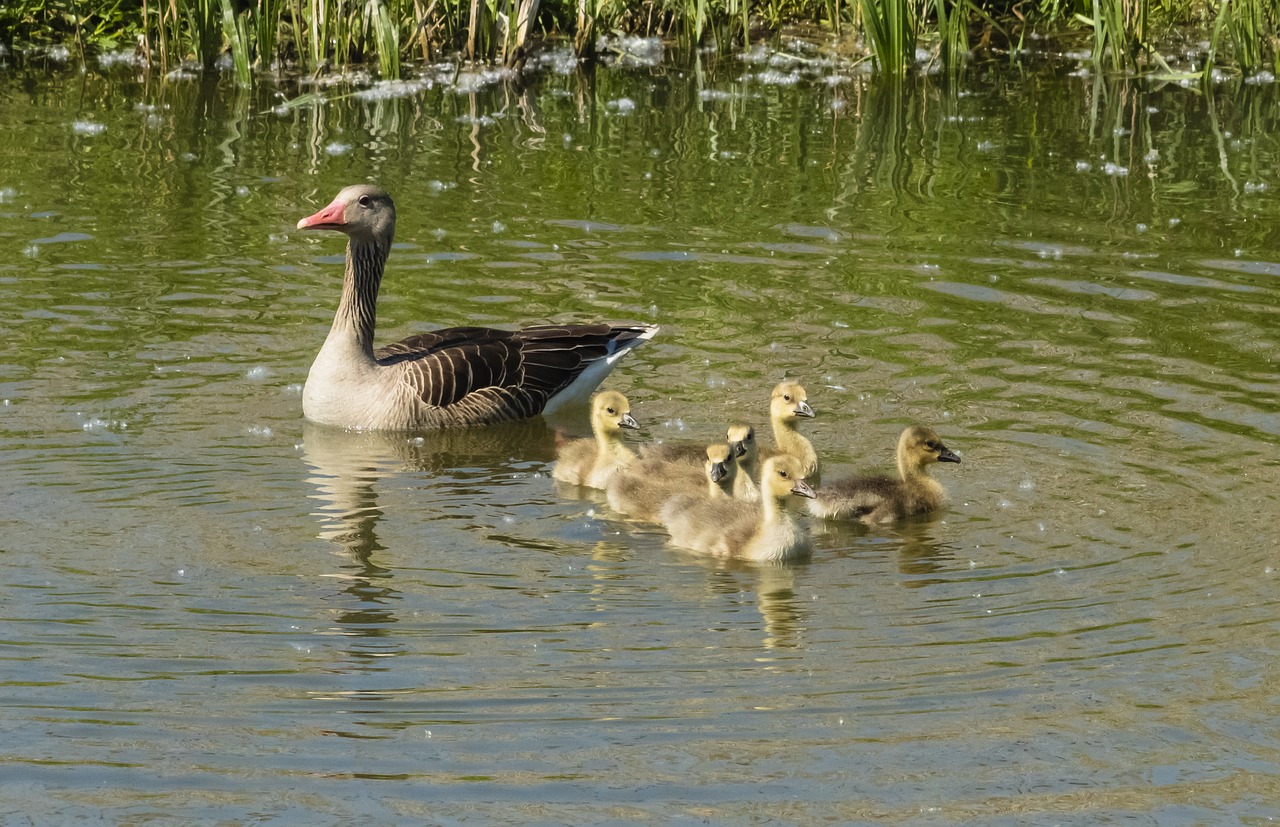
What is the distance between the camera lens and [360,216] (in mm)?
12234

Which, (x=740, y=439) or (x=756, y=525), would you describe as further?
(x=740, y=439)

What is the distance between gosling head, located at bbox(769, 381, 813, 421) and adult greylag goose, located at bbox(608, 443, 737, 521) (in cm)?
50

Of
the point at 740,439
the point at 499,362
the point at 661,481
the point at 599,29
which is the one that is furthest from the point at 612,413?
the point at 599,29

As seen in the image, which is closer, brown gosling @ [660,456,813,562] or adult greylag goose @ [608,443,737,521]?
brown gosling @ [660,456,813,562]

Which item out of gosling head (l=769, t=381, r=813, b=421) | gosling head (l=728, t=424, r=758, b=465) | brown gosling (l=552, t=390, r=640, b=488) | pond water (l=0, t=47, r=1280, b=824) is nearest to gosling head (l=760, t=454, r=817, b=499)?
pond water (l=0, t=47, r=1280, b=824)

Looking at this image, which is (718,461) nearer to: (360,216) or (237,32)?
(360,216)

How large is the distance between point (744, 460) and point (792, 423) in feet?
1.21

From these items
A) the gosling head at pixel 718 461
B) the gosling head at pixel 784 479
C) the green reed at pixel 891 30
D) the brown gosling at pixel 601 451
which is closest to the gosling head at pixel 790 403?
the gosling head at pixel 718 461

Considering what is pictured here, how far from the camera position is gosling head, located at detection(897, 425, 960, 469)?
1005cm

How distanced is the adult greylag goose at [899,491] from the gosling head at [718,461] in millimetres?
518

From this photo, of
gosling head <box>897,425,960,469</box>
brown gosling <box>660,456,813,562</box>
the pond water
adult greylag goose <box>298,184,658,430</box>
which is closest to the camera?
the pond water

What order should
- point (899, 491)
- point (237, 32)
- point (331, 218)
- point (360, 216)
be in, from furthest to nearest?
point (237, 32) → point (360, 216) → point (331, 218) → point (899, 491)

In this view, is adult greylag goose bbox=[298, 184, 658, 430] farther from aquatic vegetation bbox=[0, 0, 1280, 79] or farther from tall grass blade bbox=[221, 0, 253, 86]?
tall grass blade bbox=[221, 0, 253, 86]

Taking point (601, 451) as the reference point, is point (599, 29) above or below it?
above
